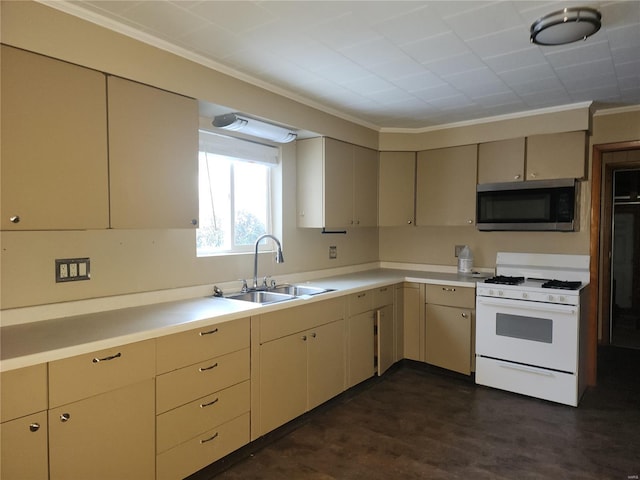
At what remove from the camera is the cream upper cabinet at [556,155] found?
10.9ft

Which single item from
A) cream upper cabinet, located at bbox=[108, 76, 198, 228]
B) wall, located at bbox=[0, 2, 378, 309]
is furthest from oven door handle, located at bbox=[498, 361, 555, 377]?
cream upper cabinet, located at bbox=[108, 76, 198, 228]

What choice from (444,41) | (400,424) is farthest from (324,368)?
(444,41)

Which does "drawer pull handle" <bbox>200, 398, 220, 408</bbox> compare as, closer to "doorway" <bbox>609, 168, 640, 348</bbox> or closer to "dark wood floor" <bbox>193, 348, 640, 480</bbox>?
"dark wood floor" <bbox>193, 348, 640, 480</bbox>

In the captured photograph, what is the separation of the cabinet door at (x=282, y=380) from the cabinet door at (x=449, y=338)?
1.48 m

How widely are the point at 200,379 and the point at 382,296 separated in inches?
74.5

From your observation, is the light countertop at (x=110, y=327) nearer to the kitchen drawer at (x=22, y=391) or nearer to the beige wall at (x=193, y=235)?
the kitchen drawer at (x=22, y=391)

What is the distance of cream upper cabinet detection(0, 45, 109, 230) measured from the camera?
5.51 feet

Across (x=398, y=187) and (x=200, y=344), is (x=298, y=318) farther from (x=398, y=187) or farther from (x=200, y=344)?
(x=398, y=187)

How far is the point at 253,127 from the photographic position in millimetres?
2863

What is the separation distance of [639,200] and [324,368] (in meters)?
4.47

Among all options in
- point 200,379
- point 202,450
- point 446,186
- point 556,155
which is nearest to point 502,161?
point 556,155

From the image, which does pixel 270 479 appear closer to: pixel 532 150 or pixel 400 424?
pixel 400 424

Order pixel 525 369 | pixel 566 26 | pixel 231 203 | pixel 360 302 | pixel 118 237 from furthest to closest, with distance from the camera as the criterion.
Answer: pixel 360 302 → pixel 525 369 → pixel 231 203 → pixel 118 237 → pixel 566 26

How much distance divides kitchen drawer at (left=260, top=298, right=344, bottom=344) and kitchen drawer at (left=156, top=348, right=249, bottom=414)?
20 centimetres
